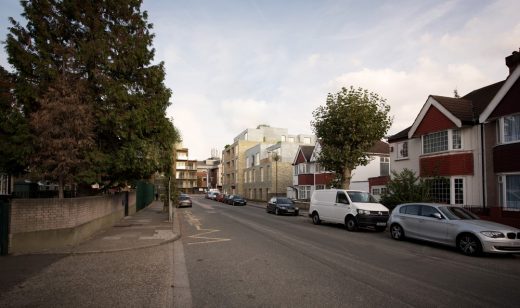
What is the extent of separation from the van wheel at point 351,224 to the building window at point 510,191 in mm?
7044

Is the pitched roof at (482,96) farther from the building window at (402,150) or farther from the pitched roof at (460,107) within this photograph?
the building window at (402,150)

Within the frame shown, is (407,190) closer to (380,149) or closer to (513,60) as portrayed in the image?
(513,60)

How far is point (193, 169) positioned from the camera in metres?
116

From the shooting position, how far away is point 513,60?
19875mm

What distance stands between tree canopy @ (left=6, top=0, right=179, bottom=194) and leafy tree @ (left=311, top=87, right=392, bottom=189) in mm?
10376

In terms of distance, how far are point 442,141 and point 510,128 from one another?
4.27m

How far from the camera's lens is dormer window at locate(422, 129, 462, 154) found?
66.1ft

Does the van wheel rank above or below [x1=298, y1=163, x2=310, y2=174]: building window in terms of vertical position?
below

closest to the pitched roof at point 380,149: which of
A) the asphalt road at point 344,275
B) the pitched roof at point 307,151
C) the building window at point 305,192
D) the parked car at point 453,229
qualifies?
the pitched roof at point 307,151

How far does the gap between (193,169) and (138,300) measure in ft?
365

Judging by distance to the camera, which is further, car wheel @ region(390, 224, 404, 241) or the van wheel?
the van wheel

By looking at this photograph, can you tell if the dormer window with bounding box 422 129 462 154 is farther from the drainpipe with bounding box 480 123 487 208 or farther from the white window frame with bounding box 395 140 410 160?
the white window frame with bounding box 395 140 410 160

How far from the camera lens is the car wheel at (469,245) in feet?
35.5

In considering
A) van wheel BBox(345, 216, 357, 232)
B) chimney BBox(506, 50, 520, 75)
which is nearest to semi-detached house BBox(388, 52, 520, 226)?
chimney BBox(506, 50, 520, 75)
